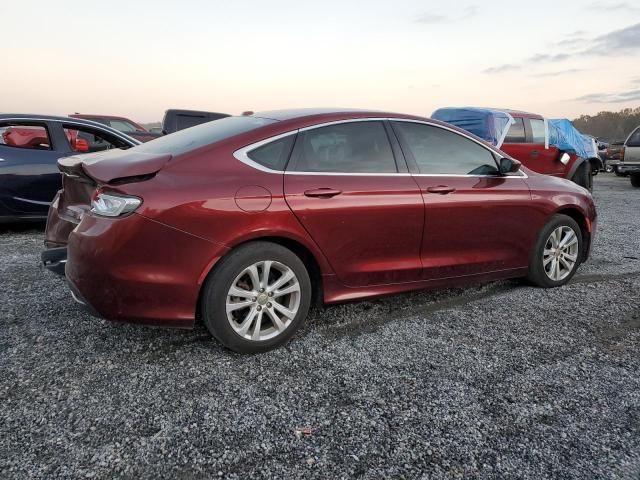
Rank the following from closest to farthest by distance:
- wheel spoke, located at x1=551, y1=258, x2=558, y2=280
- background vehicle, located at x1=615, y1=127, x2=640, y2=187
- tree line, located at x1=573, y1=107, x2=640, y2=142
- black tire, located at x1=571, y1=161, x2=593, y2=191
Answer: wheel spoke, located at x1=551, y1=258, x2=558, y2=280, black tire, located at x1=571, y1=161, x2=593, y2=191, background vehicle, located at x1=615, y1=127, x2=640, y2=187, tree line, located at x1=573, y1=107, x2=640, y2=142

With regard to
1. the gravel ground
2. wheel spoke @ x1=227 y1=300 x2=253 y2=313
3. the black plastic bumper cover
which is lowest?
the gravel ground

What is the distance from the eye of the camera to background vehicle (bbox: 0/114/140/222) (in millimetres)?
5891

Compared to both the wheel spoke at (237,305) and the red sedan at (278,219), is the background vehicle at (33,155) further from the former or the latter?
the wheel spoke at (237,305)

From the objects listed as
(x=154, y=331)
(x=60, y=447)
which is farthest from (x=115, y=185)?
(x=60, y=447)

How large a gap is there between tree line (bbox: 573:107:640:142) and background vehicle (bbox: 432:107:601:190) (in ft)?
147

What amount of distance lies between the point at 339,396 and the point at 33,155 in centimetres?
521

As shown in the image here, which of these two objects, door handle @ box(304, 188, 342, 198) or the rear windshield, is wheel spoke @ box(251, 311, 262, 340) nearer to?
door handle @ box(304, 188, 342, 198)

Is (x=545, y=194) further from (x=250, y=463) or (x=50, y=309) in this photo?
(x=50, y=309)

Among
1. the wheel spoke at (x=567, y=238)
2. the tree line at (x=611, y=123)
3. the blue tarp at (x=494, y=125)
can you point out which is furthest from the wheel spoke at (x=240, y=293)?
the tree line at (x=611, y=123)

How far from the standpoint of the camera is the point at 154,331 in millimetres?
3350

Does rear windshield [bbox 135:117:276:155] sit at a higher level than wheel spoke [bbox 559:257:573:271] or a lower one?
higher

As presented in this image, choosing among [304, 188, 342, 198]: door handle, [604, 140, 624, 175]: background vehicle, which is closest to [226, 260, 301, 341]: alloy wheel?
[304, 188, 342, 198]: door handle

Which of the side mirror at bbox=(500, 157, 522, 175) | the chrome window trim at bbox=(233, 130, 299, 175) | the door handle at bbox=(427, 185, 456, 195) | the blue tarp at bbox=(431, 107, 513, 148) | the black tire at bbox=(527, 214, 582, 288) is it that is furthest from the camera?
the blue tarp at bbox=(431, 107, 513, 148)

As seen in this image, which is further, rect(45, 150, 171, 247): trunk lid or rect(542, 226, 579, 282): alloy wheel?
rect(542, 226, 579, 282): alloy wheel
